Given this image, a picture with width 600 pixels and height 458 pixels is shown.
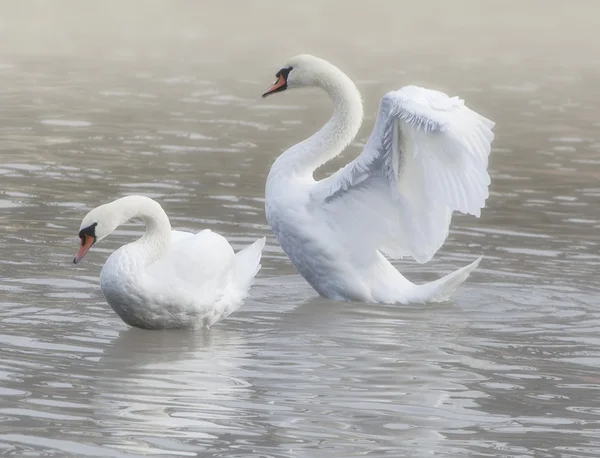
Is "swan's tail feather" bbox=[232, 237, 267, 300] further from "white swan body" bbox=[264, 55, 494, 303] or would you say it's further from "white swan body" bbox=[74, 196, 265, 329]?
"white swan body" bbox=[264, 55, 494, 303]

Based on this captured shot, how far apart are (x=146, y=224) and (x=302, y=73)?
6.81 feet

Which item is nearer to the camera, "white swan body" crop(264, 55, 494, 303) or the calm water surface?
the calm water surface

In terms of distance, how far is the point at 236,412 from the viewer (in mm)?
6113

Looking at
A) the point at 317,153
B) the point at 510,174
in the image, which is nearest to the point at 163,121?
the point at 510,174

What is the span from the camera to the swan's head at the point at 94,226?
7438 millimetres

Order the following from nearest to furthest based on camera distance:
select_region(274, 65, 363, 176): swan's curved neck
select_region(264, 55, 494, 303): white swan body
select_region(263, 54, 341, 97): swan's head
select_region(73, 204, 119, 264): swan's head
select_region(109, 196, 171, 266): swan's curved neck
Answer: select_region(73, 204, 119, 264): swan's head, select_region(109, 196, 171, 266): swan's curved neck, select_region(264, 55, 494, 303): white swan body, select_region(274, 65, 363, 176): swan's curved neck, select_region(263, 54, 341, 97): swan's head

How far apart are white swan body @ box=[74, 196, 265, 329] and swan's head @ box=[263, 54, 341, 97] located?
164cm

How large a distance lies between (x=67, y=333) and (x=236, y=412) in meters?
1.72

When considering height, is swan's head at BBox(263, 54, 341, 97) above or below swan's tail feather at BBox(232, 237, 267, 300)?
above

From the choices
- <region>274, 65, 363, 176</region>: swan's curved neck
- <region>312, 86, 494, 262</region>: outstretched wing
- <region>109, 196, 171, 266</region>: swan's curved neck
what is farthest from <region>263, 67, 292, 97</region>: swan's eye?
<region>109, 196, 171, 266</region>: swan's curved neck

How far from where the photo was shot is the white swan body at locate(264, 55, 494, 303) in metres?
8.10

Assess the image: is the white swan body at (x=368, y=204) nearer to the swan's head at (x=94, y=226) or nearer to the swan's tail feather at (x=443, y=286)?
the swan's tail feather at (x=443, y=286)

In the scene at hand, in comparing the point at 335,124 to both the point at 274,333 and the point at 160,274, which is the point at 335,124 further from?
the point at 160,274

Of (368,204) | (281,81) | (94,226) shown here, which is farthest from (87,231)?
(281,81)
